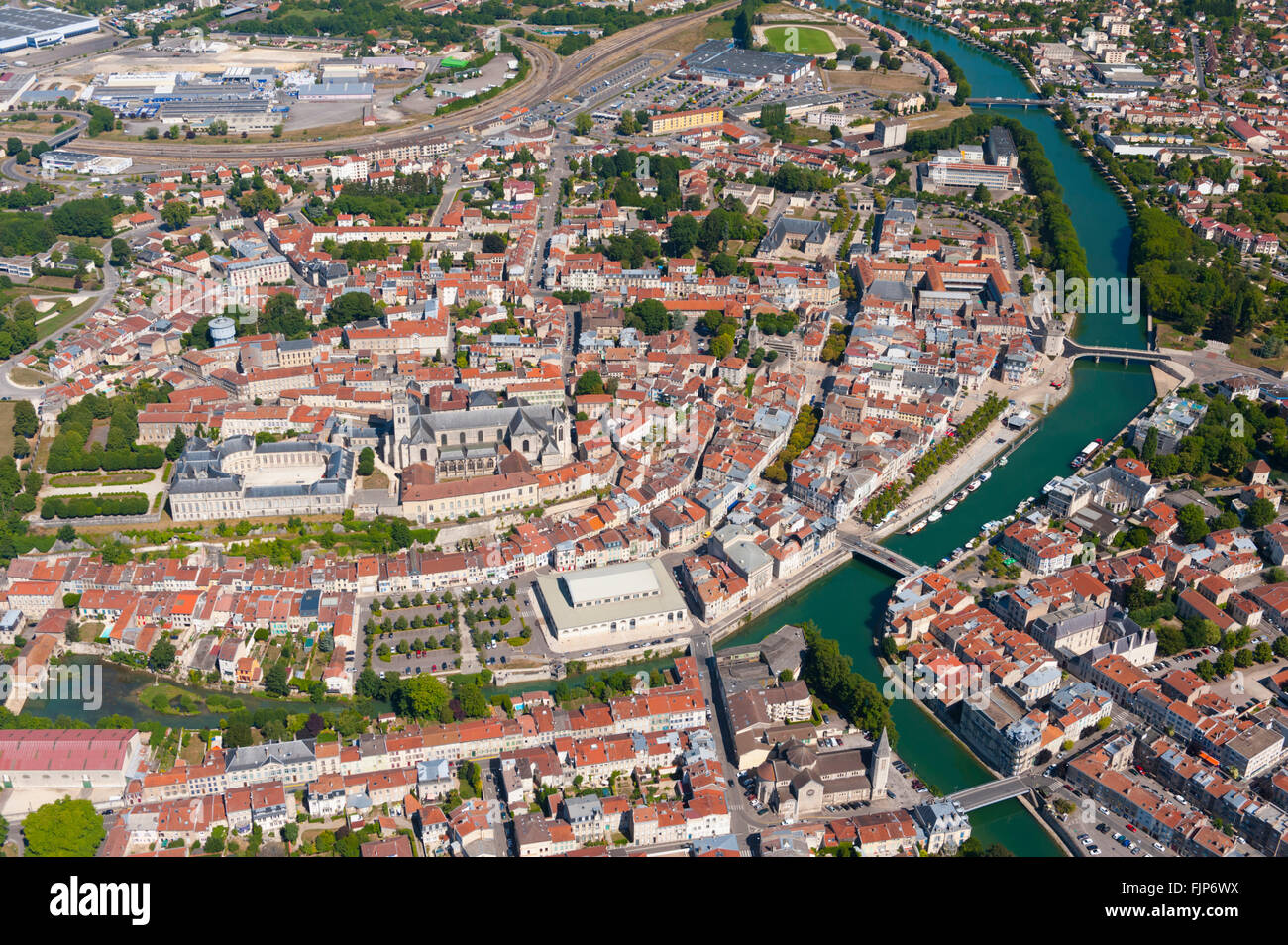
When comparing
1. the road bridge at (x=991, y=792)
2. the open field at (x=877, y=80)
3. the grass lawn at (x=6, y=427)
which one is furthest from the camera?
the open field at (x=877, y=80)

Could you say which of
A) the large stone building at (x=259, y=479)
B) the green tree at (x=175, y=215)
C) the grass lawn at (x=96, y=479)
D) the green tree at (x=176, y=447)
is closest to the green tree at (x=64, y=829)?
A: the large stone building at (x=259, y=479)

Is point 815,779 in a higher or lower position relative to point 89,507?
lower

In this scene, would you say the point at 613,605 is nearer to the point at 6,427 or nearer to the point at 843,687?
the point at 843,687

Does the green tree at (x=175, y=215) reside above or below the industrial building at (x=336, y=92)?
below

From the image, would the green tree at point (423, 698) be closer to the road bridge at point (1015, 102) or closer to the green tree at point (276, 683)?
the green tree at point (276, 683)

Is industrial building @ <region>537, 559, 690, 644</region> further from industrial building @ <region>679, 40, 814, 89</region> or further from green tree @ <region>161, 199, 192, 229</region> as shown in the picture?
industrial building @ <region>679, 40, 814, 89</region>

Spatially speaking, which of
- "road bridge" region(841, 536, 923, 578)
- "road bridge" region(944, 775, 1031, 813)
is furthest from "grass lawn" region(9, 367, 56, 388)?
"road bridge" region(944, 775, 1031, 813)

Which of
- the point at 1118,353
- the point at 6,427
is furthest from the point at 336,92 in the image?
the point at 1118,353
